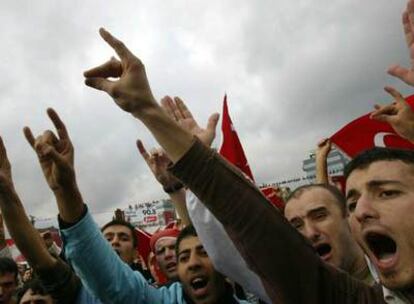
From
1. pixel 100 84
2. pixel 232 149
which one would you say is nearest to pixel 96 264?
pixel 100 84

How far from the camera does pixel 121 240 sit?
3805 mm

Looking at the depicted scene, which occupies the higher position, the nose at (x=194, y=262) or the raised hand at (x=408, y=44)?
the raised hand at (x=408, y=44)

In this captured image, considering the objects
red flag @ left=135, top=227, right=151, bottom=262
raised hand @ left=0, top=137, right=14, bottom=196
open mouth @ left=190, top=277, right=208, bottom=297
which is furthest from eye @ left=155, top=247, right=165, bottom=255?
red flag @ left=135, top=227, right=151, bottom=262

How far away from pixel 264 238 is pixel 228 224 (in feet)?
0.40

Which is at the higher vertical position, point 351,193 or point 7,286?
point 7,286

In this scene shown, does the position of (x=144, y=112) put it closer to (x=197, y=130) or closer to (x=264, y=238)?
(x=197, y=130)

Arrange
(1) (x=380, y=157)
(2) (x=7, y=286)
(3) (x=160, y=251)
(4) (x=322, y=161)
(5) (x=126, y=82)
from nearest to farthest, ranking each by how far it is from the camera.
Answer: (5) (x=126, y=82)
(1) (x=380, y=157)
(2) (x=7, y=286)
(4) (x=322, y=161)
(3) (x=160, y=251)

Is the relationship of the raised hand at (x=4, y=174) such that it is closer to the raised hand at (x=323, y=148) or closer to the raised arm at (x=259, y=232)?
the raised arm at (x=259, y=232)

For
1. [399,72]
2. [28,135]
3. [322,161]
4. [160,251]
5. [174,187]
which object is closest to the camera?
[399,72]

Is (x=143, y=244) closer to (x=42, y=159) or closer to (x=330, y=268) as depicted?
(x=42, y=159)

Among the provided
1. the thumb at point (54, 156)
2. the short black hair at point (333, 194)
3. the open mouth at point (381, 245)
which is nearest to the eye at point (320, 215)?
the short black hair at point (333, 194)

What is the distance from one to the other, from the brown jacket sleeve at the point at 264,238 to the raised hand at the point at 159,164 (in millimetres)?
1835

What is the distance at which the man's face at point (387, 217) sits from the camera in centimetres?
152

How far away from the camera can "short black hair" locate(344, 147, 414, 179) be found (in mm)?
1661
